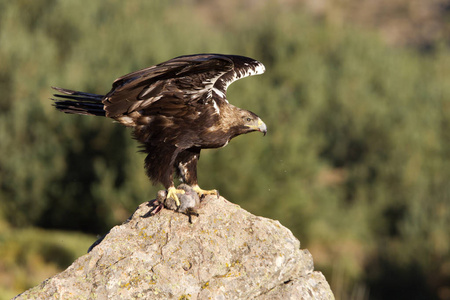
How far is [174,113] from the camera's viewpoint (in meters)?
5.51

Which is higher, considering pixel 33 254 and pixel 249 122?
pixel 249 122

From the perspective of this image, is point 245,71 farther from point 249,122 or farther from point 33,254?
point 33,254

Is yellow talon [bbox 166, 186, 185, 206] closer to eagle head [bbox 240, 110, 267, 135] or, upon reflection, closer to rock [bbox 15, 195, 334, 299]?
rock [bbox 15, 195, 334, 299]

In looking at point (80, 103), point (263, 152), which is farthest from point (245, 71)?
point (263, 152)

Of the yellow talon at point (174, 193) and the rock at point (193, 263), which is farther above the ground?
the yellow talon at point (174, 193)

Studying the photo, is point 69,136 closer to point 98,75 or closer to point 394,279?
point 98,75

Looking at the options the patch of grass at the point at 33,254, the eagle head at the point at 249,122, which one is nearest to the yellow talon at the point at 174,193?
the eagle head at the point at 249,122

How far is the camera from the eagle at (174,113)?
206 inches

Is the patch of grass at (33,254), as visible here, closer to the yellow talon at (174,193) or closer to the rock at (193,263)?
the yellow talon at (174,193)

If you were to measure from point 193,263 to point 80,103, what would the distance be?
7.31ft

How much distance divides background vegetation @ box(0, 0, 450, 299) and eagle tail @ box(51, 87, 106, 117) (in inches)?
215

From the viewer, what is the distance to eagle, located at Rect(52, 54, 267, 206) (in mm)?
5227

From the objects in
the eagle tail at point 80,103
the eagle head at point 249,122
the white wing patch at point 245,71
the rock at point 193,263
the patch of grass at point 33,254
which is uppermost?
the white wing patch at point 245,71

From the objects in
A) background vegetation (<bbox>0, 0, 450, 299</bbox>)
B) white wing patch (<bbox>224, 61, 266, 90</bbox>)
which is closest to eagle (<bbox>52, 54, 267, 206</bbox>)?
white wing patch (<bbox>224, 61, 266, 90</bbox>)
